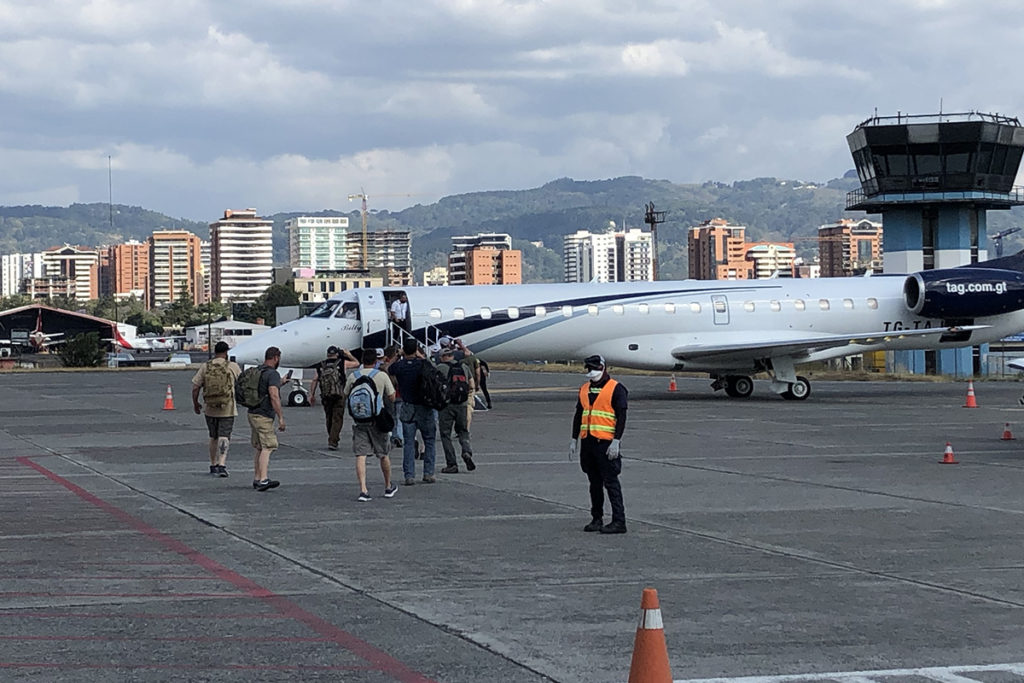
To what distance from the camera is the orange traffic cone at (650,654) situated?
6.73 m

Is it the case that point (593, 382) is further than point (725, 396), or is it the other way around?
point (725, 396)

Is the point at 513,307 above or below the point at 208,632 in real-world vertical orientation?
above

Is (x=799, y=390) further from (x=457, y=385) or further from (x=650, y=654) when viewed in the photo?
(x=650, y=654)

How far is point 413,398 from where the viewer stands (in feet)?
59.0

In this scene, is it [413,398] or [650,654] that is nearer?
[650,654]

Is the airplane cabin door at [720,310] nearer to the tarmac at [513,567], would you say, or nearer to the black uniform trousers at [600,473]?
the tarmac at [513,567]

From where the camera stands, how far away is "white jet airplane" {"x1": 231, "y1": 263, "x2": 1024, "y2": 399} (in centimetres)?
3591

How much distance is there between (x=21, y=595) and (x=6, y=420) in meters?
24.4

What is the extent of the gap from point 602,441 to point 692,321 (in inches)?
940

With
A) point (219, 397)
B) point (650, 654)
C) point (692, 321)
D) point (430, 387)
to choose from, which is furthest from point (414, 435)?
point (692, 321)

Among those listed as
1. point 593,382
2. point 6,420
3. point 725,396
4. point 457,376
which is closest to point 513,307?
point 725,396

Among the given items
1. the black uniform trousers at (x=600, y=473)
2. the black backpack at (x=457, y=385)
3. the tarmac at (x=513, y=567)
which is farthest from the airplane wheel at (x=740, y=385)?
the black uniform trousers at (x=600, y=473)

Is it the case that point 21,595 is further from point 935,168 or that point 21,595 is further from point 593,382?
point 935,168

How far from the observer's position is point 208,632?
8922mm
